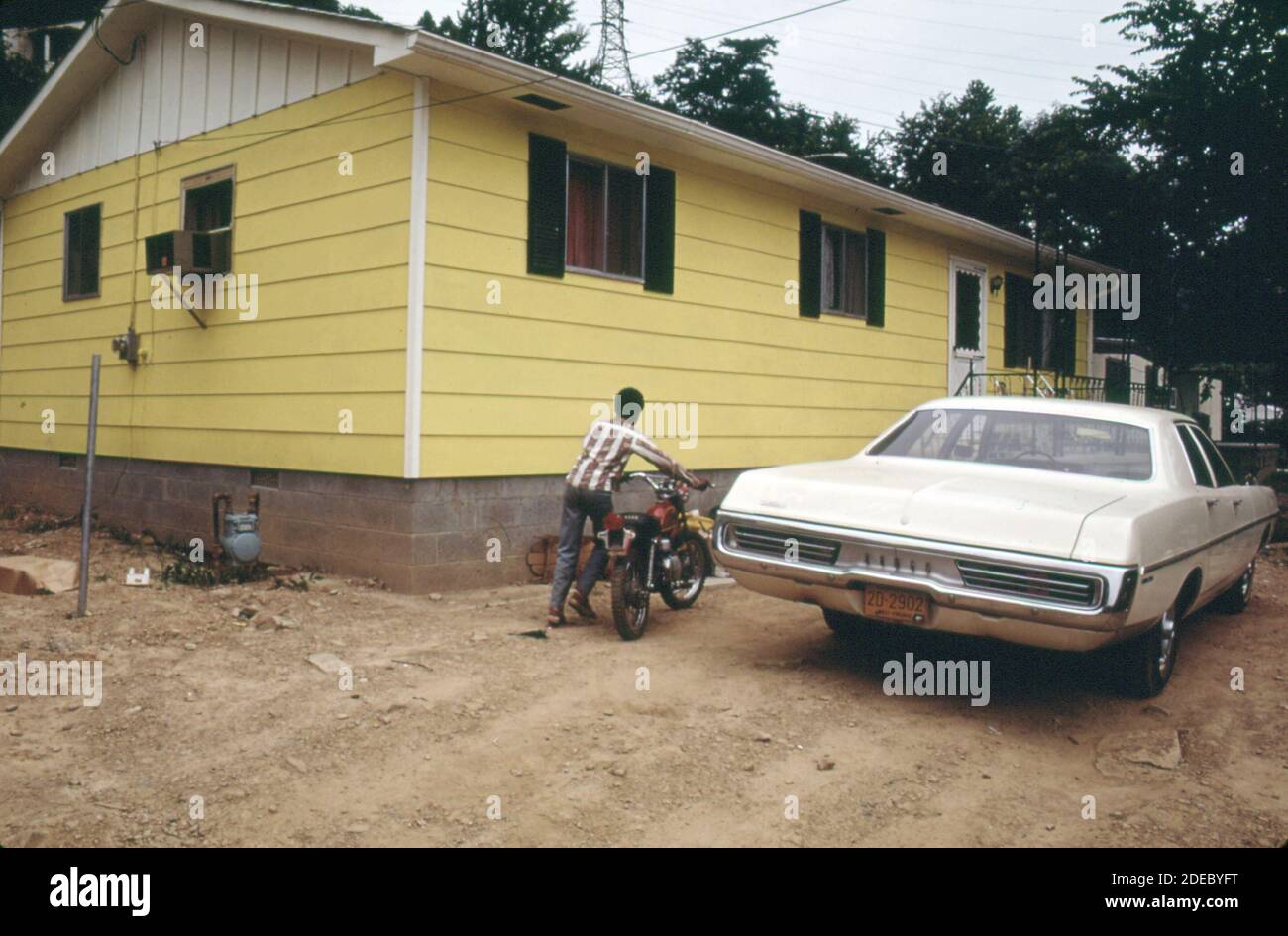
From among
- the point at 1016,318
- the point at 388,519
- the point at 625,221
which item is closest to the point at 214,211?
the point at 625,221

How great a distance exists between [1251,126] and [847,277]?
779 centimetres

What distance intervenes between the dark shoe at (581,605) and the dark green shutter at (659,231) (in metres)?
3.89

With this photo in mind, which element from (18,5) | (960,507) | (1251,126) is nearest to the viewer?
(960,507)

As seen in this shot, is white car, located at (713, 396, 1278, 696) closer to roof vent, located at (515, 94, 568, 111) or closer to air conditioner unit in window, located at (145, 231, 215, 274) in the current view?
roof vent, located at (515, 94, 568, 111)

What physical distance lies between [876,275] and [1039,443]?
768 cm

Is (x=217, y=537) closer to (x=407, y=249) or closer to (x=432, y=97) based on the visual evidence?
(x=407, y=249)

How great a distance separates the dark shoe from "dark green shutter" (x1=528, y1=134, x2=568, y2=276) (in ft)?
10.3

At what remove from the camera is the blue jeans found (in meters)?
7.51

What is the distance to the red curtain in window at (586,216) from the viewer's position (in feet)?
32.7

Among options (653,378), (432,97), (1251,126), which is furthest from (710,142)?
(1251,126)

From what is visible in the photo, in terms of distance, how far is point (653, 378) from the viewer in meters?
10.6

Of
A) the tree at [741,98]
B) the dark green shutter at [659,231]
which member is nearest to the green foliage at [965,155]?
the tree at [741,98]

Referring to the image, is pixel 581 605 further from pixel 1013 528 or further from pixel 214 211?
pixel 214 211

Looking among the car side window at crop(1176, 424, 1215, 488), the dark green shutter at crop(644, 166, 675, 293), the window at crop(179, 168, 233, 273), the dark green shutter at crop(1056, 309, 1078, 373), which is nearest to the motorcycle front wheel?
the car side window at crop(1176, 424, 1215, 488)
